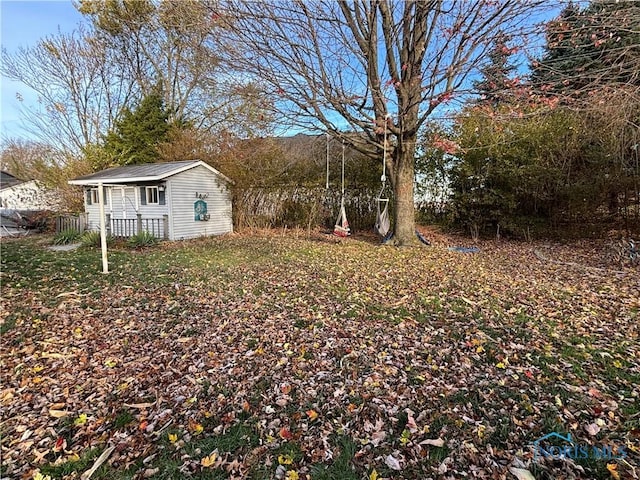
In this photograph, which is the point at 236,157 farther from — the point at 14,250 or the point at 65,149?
the point at 65,149

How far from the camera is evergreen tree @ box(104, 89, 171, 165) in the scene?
1409cm

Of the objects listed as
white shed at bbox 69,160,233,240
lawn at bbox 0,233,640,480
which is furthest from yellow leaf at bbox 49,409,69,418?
white shed at bbox 69,160,233,240

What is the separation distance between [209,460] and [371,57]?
722 centimetres

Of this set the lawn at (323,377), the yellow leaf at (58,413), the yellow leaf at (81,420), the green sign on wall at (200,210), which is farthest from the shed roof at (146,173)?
the yellow leaf at (81,420)

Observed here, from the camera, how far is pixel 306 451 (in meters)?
1.87

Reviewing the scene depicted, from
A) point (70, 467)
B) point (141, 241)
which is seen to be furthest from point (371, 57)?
point (70, 467)

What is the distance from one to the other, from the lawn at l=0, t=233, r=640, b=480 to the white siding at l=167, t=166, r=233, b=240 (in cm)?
523

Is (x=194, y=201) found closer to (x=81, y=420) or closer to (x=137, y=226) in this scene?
(x=137, y=226)

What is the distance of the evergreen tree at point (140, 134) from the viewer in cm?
1409

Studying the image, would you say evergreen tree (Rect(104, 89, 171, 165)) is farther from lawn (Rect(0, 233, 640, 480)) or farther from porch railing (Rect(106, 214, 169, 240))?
lawn (Rect(0, 233, 640, 480))

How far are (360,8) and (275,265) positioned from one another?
5.32m

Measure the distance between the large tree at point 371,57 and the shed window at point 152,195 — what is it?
5042mm

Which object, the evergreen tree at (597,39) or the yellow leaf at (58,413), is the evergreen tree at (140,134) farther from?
the yellow leaf at (58,413)

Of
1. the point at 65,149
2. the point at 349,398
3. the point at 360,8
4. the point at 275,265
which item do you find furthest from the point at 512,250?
the point at 65,149
